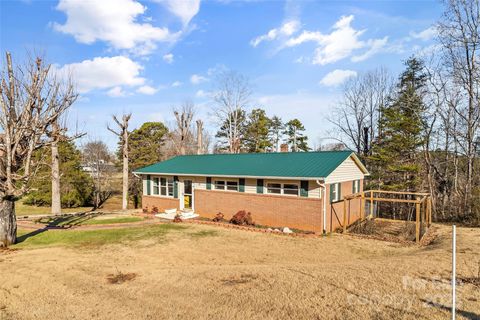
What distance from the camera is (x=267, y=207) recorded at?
650 inches

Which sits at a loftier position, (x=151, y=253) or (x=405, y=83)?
(x=405, y=83)

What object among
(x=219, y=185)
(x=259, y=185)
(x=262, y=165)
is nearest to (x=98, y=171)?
(x=219, y=185)

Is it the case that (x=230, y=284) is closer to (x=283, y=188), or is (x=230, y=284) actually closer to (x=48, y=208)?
(x=283, y=188)

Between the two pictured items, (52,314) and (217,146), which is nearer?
(52,314)

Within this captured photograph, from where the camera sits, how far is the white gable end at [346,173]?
51.3 ft

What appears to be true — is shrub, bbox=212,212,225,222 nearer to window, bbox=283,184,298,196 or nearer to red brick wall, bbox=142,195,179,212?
red brick wall, bbox=142,195,179,212

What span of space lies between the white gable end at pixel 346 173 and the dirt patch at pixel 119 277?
33.0 ft

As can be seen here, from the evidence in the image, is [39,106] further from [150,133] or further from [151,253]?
[150,133]

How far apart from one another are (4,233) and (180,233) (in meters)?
7.62

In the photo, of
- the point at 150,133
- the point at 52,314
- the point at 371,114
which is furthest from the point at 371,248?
the point at 150,133

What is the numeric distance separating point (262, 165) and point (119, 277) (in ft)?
37.0

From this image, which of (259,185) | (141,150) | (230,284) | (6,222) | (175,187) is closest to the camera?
(230,284)

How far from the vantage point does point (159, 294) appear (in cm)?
694

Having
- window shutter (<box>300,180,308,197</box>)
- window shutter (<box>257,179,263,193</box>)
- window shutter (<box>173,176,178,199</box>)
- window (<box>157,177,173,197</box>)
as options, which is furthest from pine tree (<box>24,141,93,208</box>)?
window shutter (<box>300,180,308,197</box>)
